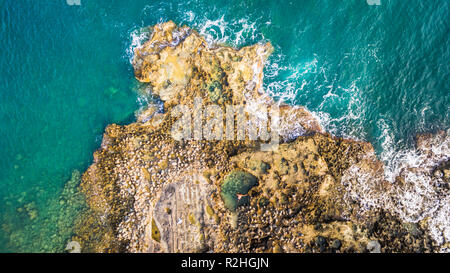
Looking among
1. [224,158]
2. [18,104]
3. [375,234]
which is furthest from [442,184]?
[18,104]

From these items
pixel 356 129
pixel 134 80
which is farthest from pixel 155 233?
pixel 356 129

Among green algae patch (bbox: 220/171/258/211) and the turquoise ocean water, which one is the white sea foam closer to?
the turquoise ocean water

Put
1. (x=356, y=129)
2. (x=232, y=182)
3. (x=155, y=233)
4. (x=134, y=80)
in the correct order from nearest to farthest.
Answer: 1. (x=155, y=233)
2. (x=232, y=182)
3. (x=356, y=129)
4. (x=134, y=80)

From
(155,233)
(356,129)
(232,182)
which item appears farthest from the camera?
(356,129)

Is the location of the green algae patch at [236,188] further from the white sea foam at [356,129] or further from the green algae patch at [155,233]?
the white sea foam at [356,129]

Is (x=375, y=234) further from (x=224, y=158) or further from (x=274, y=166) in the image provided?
(x=224, y=158)

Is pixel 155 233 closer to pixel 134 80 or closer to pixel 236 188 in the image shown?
pixel 236 188
